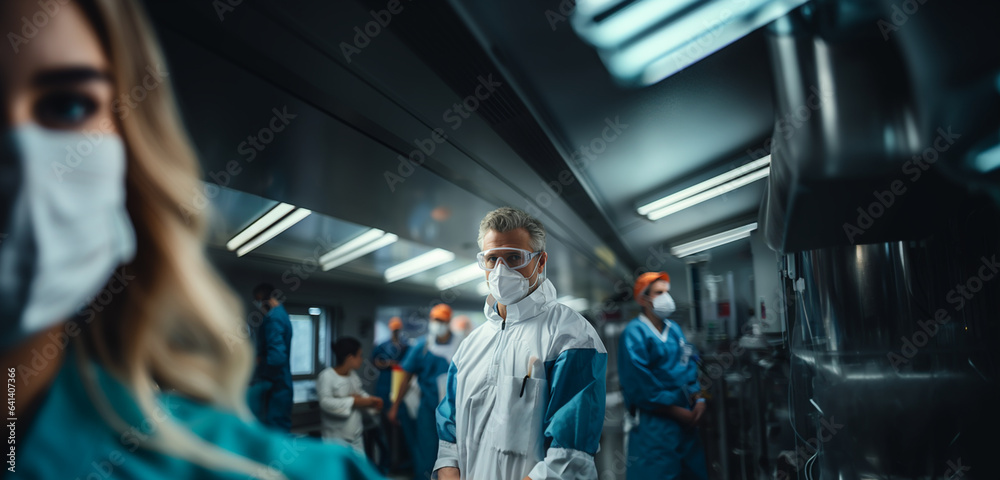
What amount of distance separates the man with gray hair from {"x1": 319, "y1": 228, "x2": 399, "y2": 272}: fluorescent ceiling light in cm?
A: 145

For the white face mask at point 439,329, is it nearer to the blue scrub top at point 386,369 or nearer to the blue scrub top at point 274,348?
the blue scrub top at point 386,369

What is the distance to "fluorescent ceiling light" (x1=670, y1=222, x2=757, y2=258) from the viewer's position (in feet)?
8.52

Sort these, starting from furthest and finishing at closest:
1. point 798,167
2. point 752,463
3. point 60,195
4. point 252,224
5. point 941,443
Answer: point 752,463 → point 252,224 → point 941,443 → point 798,167 → point 60,195

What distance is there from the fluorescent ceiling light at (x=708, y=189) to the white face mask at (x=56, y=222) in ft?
7.68

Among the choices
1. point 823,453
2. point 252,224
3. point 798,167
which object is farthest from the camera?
point 252,224

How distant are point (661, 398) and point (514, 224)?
157cm

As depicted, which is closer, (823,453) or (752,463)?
(823,453)

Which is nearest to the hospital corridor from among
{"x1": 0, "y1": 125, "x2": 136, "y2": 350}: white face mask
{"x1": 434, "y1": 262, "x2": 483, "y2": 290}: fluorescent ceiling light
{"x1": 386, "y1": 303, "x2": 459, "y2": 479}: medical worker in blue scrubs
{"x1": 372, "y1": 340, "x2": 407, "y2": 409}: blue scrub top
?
{"x1": 0, "y1": 125, "x2": 136, "y2": 350}: white face mask

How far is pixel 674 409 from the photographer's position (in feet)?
8.97

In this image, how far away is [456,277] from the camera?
5184 millimetres

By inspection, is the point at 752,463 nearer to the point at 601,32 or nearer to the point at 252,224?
the point at 601,32

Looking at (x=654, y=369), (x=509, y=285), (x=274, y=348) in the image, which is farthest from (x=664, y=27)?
(x=274, y=348)

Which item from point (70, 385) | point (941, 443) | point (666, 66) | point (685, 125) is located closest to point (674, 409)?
point (941, 443)

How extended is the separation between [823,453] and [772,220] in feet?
3.31
